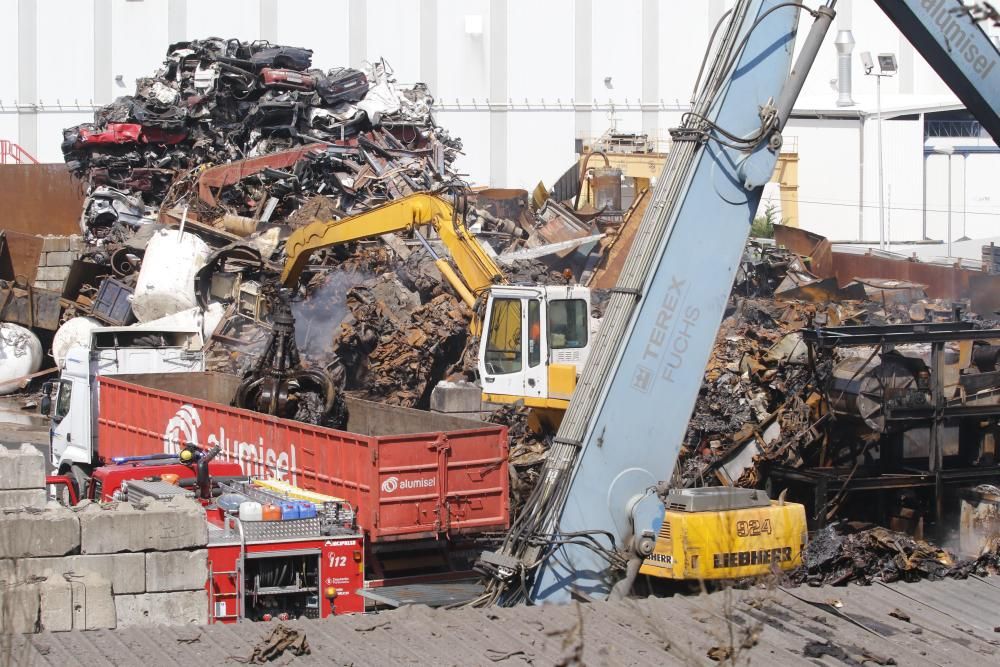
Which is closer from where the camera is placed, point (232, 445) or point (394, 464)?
point (394, 464)

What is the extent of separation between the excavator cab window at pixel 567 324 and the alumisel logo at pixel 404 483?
3797 millimetres

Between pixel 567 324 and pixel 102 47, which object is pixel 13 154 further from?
pixel 567 324

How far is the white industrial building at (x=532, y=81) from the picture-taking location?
44156 millimetres

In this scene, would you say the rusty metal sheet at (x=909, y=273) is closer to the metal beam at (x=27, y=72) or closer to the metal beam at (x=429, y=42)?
the metal beam at (x=429, y=42)

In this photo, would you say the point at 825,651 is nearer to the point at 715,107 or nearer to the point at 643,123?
the point at 715,107

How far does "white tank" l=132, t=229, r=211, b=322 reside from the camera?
22750 mm

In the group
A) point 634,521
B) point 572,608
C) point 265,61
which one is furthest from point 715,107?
point 265,61

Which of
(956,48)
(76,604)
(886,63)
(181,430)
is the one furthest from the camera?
(886,63)

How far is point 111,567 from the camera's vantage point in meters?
8.02

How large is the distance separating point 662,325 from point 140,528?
12.8ft

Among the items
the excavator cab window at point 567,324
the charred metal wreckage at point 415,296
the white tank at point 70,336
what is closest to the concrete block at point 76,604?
the charred metal wreckage at point 415,296

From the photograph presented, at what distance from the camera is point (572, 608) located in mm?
7719

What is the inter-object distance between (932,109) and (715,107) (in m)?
39.0

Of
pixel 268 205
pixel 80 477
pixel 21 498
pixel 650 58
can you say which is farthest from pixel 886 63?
pixel 21 498
